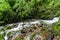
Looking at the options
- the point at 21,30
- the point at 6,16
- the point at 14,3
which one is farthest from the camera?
the point at 14,3

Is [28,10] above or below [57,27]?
below

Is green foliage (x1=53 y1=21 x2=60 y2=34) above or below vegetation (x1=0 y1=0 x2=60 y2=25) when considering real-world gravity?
above

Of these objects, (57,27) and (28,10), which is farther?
(28,10)

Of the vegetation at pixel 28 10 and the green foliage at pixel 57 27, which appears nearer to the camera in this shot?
the green foliage at pixel 57 27

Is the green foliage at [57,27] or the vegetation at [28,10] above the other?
the green foliage at [57,27]

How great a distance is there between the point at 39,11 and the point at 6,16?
282 cm

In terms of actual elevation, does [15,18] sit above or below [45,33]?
below

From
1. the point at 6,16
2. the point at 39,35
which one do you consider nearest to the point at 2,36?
the point at 39,35

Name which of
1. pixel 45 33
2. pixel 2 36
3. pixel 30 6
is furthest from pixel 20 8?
pixel 45 33

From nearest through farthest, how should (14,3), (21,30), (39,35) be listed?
(39,35), (21,30), (14,3)

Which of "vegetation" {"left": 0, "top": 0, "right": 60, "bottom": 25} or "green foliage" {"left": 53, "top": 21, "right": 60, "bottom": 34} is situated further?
"vegetation" {"left": 0, "top": 0, "right": 60, "bottom": 25}

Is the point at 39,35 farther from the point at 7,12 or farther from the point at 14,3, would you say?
the point at 14,3

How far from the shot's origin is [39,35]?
14695 mm

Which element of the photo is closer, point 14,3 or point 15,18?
point 15,18
